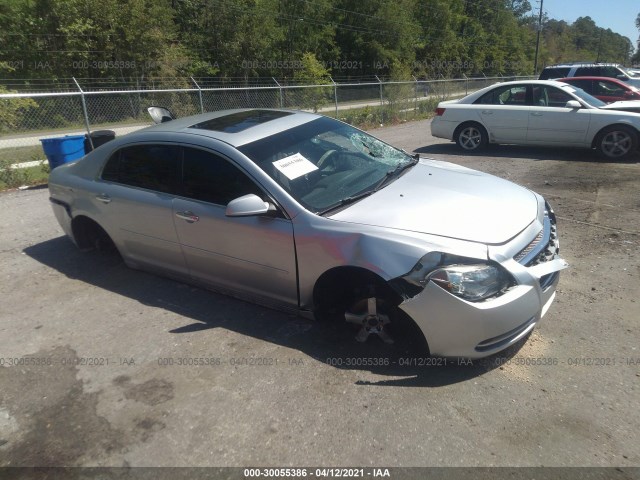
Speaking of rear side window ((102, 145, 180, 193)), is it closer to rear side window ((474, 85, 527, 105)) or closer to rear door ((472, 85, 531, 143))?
rear door ((472, 85, 531, 143))

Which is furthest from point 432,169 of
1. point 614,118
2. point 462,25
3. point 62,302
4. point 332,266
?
point 462,25

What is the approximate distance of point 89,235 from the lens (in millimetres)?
5102

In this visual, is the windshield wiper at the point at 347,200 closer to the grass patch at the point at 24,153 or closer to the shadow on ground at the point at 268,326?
the shadow on ground at the point at 268,326

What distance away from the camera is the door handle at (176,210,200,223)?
3.83 m

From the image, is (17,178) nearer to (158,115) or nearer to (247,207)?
(158,115)

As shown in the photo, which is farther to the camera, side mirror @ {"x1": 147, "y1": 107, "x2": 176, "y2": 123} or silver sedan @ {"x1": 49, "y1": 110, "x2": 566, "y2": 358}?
side mirror @ {"x1": 147, "y1": 107, "x2": 176, "y2": 123}

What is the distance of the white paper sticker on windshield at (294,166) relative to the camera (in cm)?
362

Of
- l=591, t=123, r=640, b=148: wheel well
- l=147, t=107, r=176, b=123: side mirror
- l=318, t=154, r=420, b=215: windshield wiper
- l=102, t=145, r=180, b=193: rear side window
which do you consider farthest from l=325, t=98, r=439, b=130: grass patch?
l=102, t=145, r=180, b=193: rear side window

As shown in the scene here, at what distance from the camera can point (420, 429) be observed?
262 centimetres

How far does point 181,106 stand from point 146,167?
13.9 metres

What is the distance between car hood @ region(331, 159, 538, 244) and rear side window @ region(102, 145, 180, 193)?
62.9 inches

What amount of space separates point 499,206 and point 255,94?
1567cm

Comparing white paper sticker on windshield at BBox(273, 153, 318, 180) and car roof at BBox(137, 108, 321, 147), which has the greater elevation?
car roof at BBox(137, 108, 321, 147)

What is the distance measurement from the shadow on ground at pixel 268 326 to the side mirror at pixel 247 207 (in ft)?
3.11
